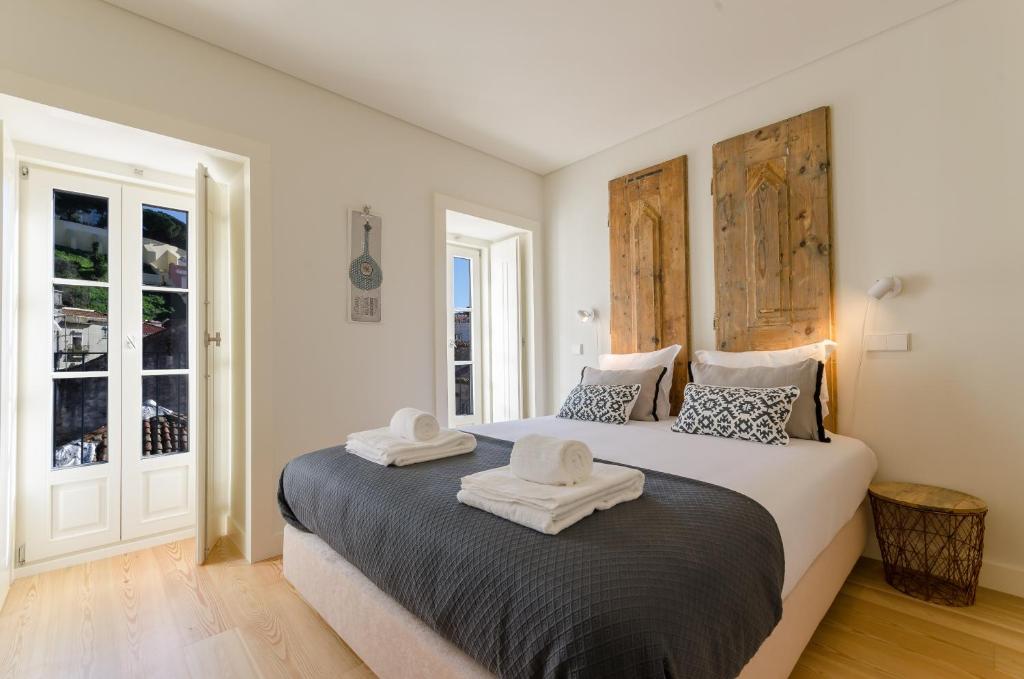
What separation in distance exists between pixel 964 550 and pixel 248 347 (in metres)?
3.47

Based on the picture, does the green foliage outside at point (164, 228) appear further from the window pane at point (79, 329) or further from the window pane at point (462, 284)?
the window pane at point (462, 284)

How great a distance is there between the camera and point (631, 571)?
36.9 inches

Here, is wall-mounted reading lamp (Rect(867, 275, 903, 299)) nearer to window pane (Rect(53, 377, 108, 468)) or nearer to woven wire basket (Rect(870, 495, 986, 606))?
woven wire basket (Rect(870, 495, 986, 606))

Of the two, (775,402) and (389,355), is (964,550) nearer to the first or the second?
(775,402)

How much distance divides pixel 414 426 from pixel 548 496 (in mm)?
833

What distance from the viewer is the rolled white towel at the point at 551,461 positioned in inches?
49.9

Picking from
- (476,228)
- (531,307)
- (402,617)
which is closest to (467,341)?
(531,307)

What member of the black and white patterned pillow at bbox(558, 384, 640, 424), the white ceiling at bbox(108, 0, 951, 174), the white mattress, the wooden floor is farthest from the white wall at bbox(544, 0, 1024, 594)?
the black and white patterned pillow at bbox(558, 384, 640, 424)

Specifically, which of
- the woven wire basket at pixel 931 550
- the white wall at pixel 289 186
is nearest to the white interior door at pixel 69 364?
the white wall at pixel 289 186

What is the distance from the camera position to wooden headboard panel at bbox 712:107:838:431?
2.60 m

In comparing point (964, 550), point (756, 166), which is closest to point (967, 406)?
point (964, 550)

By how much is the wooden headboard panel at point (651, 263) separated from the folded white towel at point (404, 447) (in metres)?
1.80

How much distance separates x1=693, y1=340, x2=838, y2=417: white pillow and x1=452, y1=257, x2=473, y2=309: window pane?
2.44 m

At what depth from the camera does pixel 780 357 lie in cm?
259
